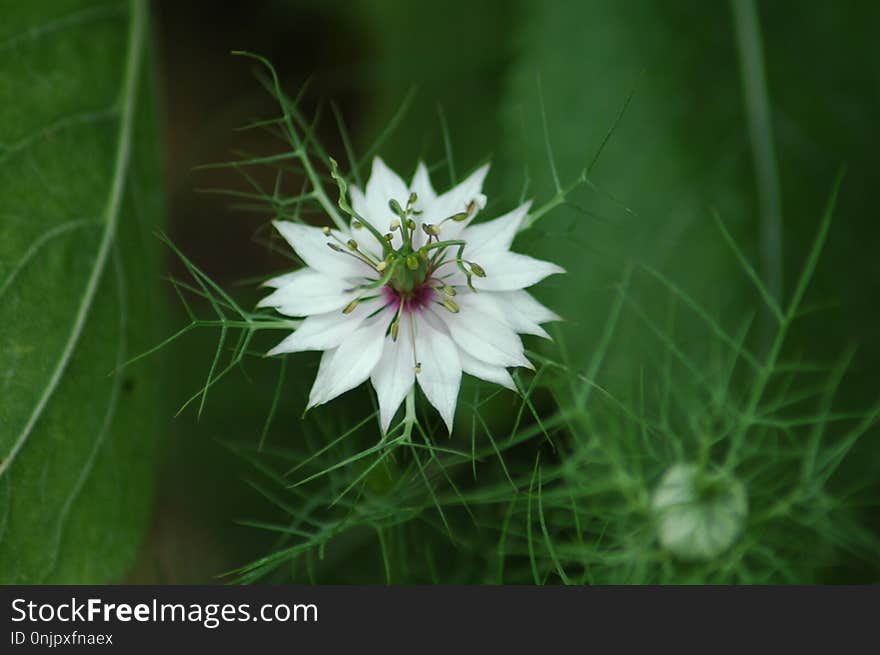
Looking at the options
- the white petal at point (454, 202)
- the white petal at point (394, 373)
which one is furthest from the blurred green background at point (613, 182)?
the white petal at point (394, 373)

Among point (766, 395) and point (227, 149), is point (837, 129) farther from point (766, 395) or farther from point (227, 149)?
point (227, 149)

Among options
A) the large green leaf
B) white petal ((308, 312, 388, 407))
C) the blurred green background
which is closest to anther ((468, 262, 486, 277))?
white petal ((308, 312, 388, 407))

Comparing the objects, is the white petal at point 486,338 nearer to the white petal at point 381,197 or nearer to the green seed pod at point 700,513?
the white petal at point 381,197

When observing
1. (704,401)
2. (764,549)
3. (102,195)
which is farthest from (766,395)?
(102,195)

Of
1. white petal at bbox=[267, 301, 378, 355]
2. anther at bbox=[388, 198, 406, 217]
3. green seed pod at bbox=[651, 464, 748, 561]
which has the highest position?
anther at bbox=[388, 198, 406, 217]

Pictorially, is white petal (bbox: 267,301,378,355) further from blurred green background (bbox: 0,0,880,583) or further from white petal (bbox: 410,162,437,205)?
blurred green background (bbox: 0,0,880,583)

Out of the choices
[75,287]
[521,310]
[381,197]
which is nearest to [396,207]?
[381,197]
